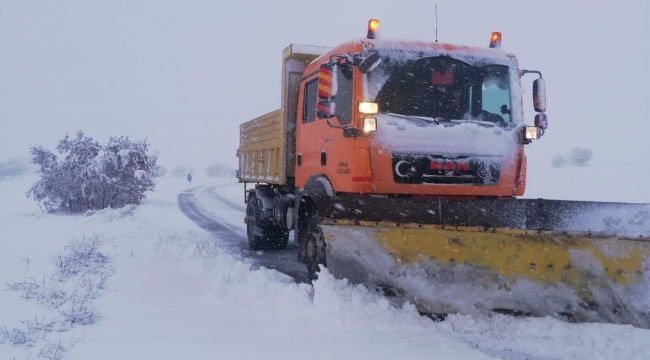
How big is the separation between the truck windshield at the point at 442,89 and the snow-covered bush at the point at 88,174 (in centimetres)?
1833

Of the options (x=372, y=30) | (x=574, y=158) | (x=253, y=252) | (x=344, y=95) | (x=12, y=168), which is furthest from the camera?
(x=12, y=168)

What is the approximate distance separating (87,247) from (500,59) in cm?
647

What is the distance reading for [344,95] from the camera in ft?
17.6

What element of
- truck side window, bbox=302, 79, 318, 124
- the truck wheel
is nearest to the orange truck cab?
the truck wheel

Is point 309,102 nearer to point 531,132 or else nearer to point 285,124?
point 285,124

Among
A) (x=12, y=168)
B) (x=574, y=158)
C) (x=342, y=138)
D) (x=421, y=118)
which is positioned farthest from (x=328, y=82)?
(x=12, y=168)

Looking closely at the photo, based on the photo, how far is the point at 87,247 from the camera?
24.8 feet

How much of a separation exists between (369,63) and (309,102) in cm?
156

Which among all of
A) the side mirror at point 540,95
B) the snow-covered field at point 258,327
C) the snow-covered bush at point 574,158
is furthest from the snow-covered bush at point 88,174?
the snow-covered bush at point 574,158

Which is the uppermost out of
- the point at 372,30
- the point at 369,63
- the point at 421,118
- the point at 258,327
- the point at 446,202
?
the point at 372,30

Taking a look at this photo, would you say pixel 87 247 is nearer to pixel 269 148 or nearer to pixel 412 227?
pixel 269 148

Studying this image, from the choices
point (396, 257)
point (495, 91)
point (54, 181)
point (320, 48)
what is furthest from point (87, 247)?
point (54, 181)

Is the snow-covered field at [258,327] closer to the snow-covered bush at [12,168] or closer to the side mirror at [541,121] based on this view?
the side mirror at [541,121]

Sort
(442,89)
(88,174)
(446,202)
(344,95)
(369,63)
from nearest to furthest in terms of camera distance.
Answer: (446,202)
(369,63)
(344,95)
(442,89)
(88,174)
